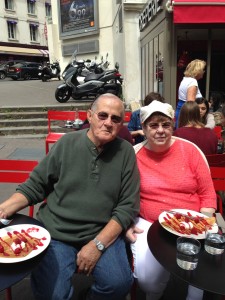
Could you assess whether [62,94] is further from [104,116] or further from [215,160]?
[104,116]

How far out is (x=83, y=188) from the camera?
2139mm

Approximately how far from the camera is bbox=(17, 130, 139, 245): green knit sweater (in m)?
2.12

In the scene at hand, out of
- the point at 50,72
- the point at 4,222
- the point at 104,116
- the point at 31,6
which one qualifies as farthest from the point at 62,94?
the point at 31,6

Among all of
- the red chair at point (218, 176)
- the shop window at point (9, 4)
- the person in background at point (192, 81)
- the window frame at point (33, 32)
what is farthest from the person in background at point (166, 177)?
the window frame at point (33, 32)

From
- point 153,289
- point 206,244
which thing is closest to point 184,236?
point 206,244

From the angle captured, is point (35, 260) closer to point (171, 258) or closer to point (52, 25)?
point (171, 258)

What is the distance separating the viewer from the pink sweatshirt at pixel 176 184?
2.27 meters

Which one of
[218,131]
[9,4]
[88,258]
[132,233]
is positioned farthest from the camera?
[9,4]

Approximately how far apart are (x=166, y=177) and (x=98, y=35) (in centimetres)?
1776

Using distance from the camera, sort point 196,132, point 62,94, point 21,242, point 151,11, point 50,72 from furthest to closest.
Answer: point 50,72 < point 62,94 < point 151,11 < point 196,132 < point 21,242

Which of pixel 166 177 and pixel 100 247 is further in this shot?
pixel 166 177

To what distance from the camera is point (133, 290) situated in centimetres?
221

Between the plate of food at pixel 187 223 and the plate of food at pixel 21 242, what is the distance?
28.0 inches

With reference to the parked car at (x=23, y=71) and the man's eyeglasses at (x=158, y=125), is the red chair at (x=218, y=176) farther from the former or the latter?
the parked car at (x=23, y=71)
